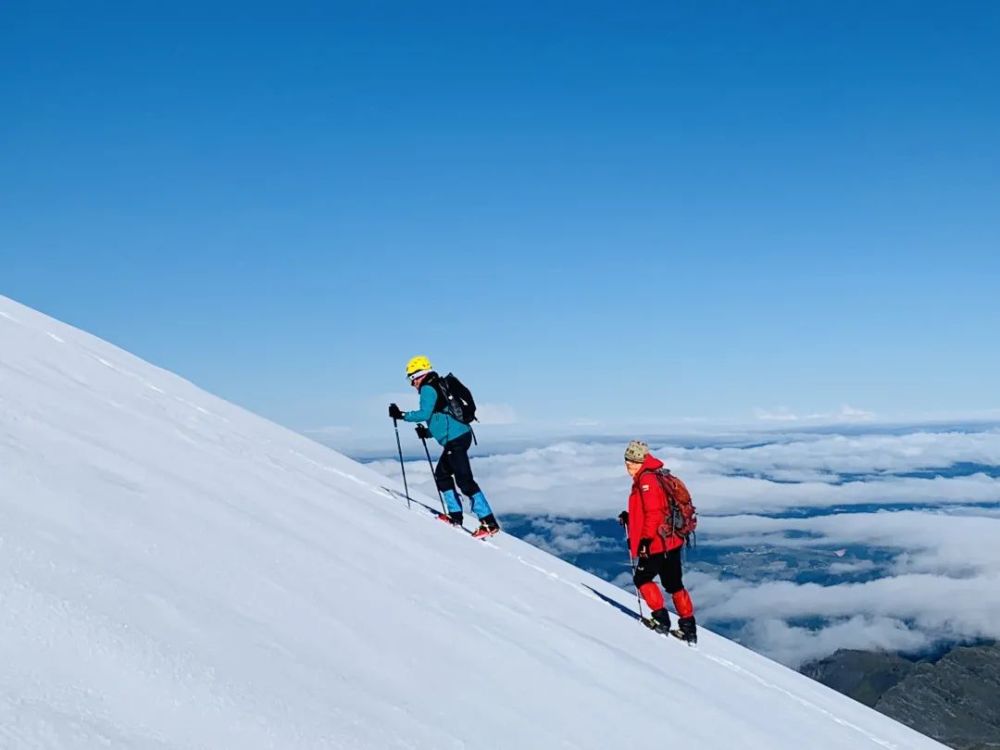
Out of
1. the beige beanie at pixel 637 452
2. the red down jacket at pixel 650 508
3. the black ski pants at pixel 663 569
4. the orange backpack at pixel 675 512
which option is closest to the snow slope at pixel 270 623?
the black ski pants at pixel 663 569

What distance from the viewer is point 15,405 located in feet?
22.9

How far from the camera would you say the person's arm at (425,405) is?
11.4 meters

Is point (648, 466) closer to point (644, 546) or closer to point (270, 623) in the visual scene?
point (644, 546)

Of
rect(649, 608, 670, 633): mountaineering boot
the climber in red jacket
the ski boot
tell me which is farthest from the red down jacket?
the ski boot

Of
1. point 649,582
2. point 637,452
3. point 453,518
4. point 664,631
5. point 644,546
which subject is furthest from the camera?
point 453,518

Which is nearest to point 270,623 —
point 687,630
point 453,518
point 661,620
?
point 661,620

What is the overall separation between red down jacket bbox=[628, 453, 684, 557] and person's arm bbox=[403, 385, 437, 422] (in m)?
3.37

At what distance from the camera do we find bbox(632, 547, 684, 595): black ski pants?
9734 millimetres

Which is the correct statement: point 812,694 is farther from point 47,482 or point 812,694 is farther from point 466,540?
point 47,482

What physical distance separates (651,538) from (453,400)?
12.0 feet

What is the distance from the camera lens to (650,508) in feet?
31.6

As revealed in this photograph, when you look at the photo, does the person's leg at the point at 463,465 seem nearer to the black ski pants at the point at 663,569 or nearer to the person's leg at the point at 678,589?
the black ski pants at the point at 663,569

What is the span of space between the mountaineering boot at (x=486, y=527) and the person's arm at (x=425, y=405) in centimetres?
189

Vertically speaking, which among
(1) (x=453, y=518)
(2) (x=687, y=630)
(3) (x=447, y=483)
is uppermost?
(3) (x=447, y=483)
